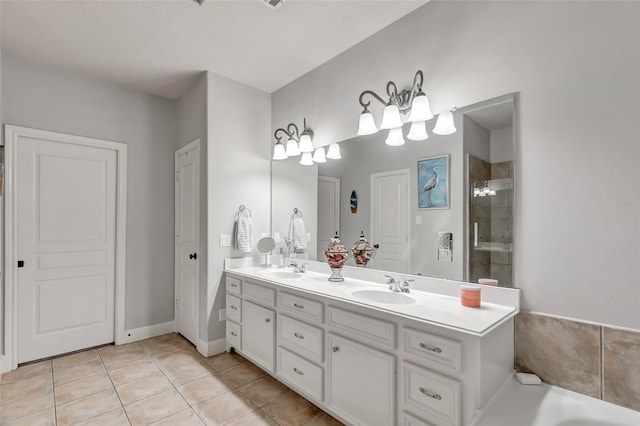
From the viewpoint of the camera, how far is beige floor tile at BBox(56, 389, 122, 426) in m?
1.99

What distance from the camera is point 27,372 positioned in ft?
8.46

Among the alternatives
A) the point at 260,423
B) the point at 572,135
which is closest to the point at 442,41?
the point at 572,135

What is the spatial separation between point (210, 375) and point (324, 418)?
3.65ft

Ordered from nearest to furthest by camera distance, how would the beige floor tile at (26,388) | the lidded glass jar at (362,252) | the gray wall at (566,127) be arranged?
the gray wall at (566,127)
the beige floor tile at (26,388)
the lidded glass jar at (362,252)

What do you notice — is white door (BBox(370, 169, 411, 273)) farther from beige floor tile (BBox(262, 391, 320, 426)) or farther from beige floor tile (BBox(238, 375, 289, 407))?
beige floor tile (BBox(238, 375, 289, 407))

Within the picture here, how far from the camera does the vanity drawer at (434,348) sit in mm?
1315

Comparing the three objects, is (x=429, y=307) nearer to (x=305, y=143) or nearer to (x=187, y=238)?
(x=305, y=143)

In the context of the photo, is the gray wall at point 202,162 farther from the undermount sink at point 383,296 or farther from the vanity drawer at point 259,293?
the undermount sink at point 383,296

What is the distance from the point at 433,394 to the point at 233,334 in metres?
2.00

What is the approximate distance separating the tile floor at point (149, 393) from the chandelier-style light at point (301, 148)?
1.94 metres

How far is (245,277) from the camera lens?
8.75ft

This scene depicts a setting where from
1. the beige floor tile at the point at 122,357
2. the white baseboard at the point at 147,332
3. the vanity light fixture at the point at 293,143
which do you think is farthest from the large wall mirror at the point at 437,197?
the white baseboard at the point at 147,332

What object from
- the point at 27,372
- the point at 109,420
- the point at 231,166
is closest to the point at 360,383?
the point at 109,420

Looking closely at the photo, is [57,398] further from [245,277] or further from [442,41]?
[442,41]
